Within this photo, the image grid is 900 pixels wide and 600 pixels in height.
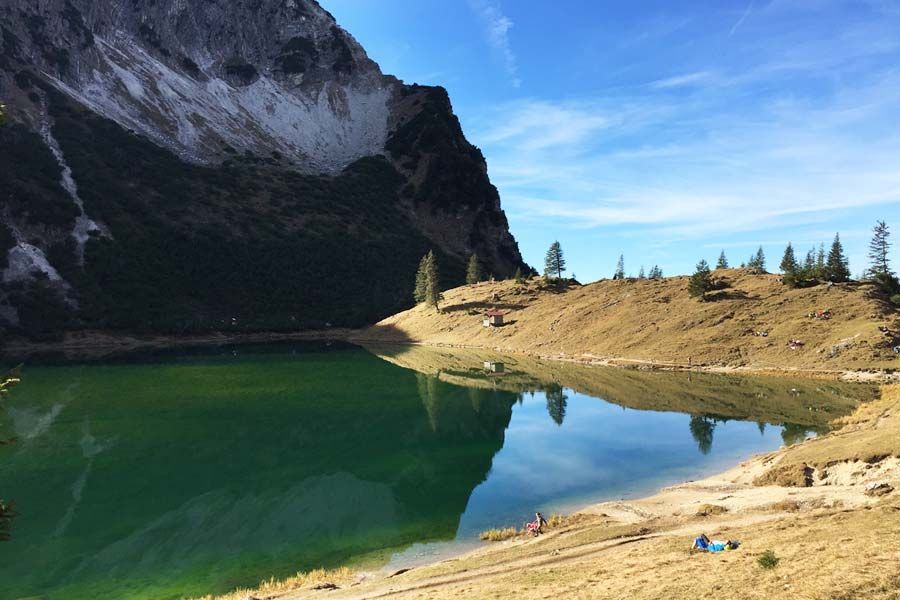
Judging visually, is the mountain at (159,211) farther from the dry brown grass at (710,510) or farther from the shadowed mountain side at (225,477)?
the dry brown grass at (710,510)

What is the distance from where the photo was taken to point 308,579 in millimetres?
18344

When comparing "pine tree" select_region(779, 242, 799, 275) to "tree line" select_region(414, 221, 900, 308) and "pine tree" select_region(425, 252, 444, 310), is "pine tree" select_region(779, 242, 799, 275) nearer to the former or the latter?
"tree line" select_region(414, 221, 900, 308)

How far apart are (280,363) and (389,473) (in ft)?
173

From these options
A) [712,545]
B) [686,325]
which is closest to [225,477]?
[712,545]

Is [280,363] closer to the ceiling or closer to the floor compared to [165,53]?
closer to the floor

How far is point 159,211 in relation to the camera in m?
137

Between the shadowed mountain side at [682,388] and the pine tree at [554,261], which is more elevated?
the pine tree at [554,261]

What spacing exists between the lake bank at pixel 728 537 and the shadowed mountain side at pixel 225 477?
4.93m

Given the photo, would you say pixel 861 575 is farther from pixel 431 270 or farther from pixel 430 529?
→ pixel 431 270

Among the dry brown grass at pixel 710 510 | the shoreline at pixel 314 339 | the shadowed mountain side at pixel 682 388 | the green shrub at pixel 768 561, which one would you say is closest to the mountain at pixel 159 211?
the shoreline at pixel 314 339

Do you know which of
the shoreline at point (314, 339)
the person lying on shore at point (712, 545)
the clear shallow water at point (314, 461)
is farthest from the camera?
the shoreline at point (314, 339)

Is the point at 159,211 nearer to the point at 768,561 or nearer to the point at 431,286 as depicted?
the point at 431,286

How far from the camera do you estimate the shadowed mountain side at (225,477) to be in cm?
2073

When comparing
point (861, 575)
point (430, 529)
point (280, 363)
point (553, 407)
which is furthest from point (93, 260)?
point (861, 575)
